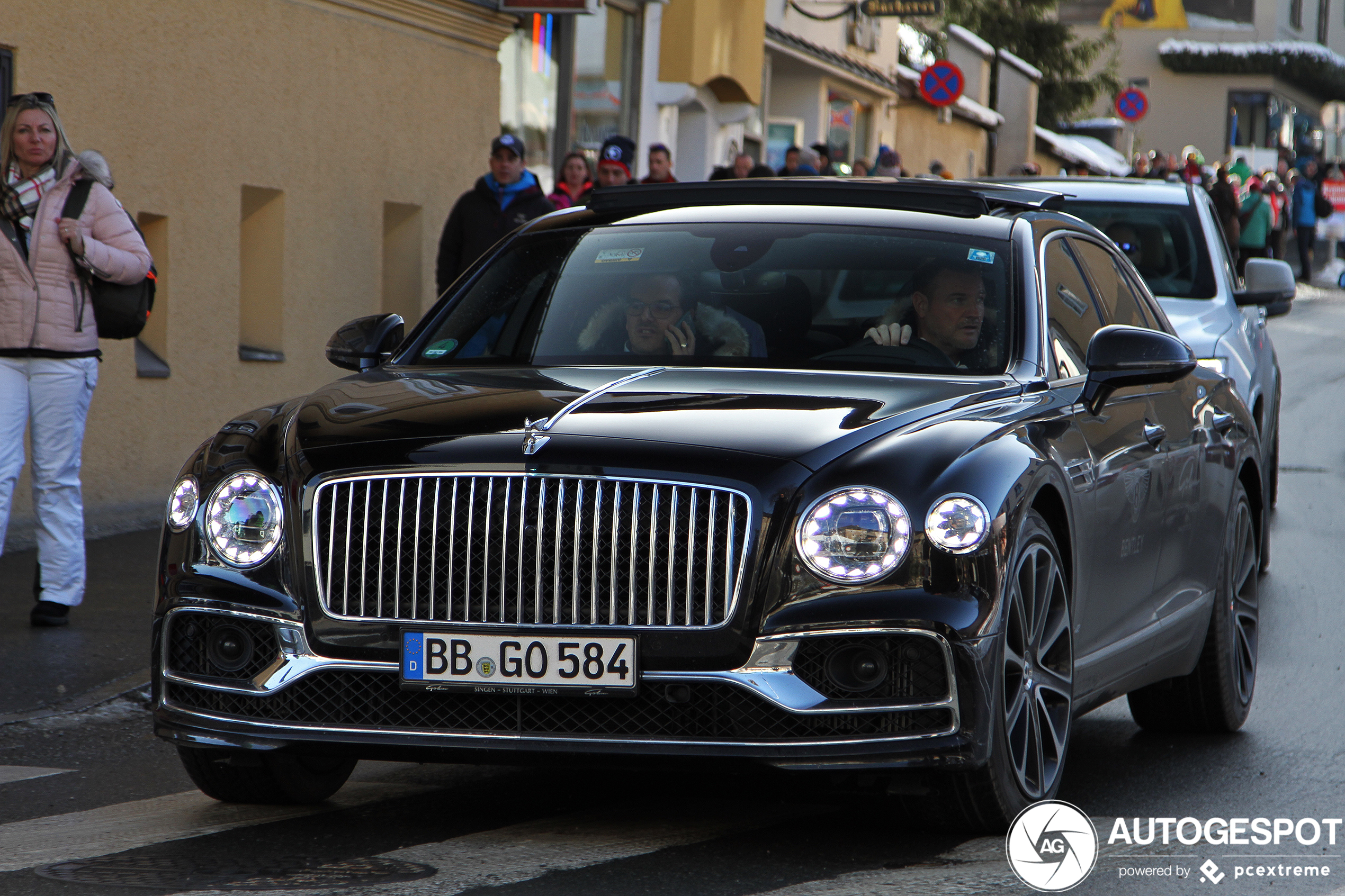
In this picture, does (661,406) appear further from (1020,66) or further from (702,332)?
(1020,66)

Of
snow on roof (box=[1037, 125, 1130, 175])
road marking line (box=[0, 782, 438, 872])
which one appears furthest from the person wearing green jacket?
road marking line (box=[0, 782, 438, 872])

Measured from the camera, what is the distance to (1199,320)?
1064 centimetres

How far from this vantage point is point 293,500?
4938 mm

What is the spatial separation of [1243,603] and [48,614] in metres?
4.60

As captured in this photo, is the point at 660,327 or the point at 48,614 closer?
the point at 660,327

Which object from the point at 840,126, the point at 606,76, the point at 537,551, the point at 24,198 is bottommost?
the point at 537,551

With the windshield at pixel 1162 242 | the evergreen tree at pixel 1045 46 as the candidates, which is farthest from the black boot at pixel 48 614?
the evergreen tree at pixel 1045 46

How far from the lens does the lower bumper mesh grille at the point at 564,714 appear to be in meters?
4.72

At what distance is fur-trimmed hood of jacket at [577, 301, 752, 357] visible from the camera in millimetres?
5887

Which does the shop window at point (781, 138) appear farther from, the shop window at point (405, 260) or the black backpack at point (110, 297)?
the black backpack at point (110, 297)

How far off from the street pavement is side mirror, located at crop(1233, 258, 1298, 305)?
3541mm

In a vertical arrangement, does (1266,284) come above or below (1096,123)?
below

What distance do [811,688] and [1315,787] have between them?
2067mm

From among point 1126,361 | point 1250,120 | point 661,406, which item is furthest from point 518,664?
point 1250,120
